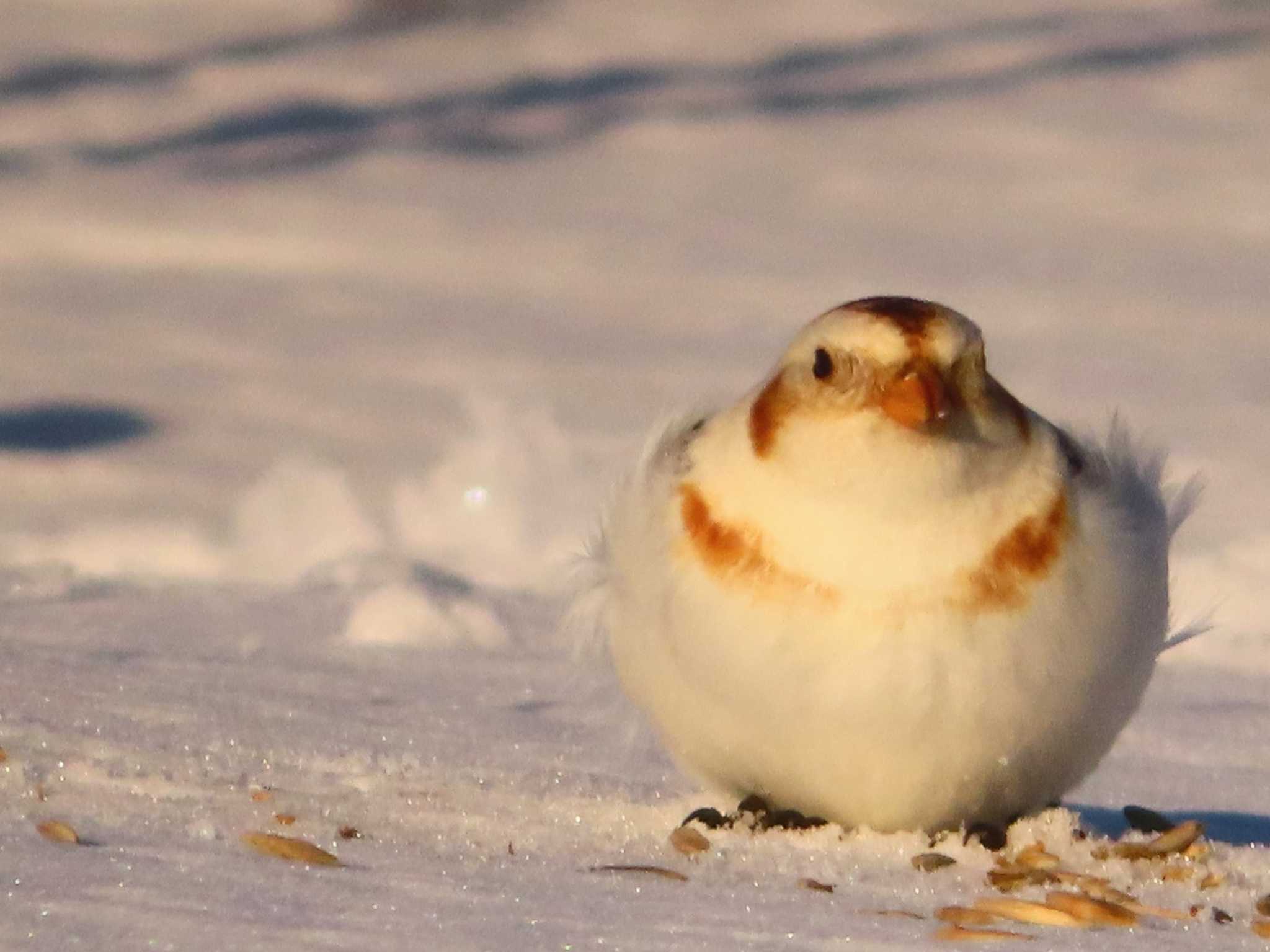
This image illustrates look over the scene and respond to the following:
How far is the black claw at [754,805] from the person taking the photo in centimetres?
305

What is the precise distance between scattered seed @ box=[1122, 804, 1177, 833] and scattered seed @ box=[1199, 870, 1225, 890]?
26cm

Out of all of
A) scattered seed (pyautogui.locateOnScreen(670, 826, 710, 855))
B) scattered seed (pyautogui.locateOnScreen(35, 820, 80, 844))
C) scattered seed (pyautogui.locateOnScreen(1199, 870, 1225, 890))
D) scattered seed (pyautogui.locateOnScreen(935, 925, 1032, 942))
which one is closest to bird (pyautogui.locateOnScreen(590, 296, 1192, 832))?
scattered seed (pyautogui.locateOnScreen(670, 826, 710, 855))

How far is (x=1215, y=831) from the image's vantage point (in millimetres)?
3432

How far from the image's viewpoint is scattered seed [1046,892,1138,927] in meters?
2.61

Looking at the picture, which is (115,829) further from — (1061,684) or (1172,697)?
(1172,697)

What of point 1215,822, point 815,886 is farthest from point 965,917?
point 1215,822

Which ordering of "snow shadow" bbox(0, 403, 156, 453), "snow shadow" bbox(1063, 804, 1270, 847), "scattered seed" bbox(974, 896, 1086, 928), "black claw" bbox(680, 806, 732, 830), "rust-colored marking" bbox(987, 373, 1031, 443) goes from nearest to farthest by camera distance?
1. "scattered seed" bbox(974, 896, 1086, 928)
2. "rust-colored marking" bbox(987, 373, 1031, 443)
3. "black claw" bbox(680, 806, 732, 830)
4. "snow shadow" bbox(1063, 804, 1270, 847)
5. "snow shadow" bbox(0, 403, 156, 453)

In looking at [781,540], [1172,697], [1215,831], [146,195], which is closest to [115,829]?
[781,540]

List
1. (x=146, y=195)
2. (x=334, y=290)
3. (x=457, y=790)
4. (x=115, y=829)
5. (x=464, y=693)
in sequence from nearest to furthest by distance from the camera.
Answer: (x=115, y=829) < (x=457, y=790) < (x=464, y=693) < (x=334, y=290) < (x=146, y=195)

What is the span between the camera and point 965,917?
2594 mm

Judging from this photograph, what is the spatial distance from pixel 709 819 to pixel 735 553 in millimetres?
442

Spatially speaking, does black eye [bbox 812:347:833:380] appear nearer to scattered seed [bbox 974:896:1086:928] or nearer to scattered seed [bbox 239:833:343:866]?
scattered seed [bbox 974:896:1086:928]

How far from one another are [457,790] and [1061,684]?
3.06 ft

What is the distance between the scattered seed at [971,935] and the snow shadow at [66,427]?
12.6 ft
